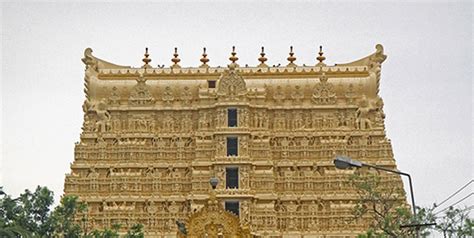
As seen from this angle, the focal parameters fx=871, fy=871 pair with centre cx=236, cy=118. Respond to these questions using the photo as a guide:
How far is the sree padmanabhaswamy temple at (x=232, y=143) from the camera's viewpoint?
192 feet

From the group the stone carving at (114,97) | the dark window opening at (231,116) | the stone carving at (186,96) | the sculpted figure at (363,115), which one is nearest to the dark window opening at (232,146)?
the dark window opening at (231,116)

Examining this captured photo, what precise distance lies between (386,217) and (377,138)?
18103 millimetres

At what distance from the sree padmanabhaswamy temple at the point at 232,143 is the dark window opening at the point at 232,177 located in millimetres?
96

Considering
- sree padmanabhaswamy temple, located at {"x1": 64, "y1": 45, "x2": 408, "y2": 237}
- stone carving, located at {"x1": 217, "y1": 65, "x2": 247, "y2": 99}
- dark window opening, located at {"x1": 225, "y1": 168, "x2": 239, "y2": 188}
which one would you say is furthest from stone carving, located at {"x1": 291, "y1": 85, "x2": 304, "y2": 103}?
dark window opening, located at {"x1": 225, "y1": 168, "x2": 239, "y2": 188}

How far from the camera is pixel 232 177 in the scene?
194ft

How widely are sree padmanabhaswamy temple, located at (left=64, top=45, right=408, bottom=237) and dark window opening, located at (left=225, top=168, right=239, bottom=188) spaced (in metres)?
0.10

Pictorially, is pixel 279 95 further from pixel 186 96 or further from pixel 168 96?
pixel 168 96

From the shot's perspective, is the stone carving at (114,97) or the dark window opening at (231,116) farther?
the stone carving at (114,97)

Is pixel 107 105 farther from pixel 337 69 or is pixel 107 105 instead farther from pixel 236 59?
pixel 337 69

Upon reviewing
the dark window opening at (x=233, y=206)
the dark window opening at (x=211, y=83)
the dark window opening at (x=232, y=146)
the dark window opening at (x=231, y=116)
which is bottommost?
the dark window opening at (x=233, y=206)

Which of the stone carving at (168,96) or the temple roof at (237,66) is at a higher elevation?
the temple roof at (237,66)

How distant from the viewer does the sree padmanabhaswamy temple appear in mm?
58594

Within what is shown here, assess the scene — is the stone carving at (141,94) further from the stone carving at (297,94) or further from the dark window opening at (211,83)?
the stone carving at (297,94)

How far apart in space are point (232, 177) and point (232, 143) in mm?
2416
